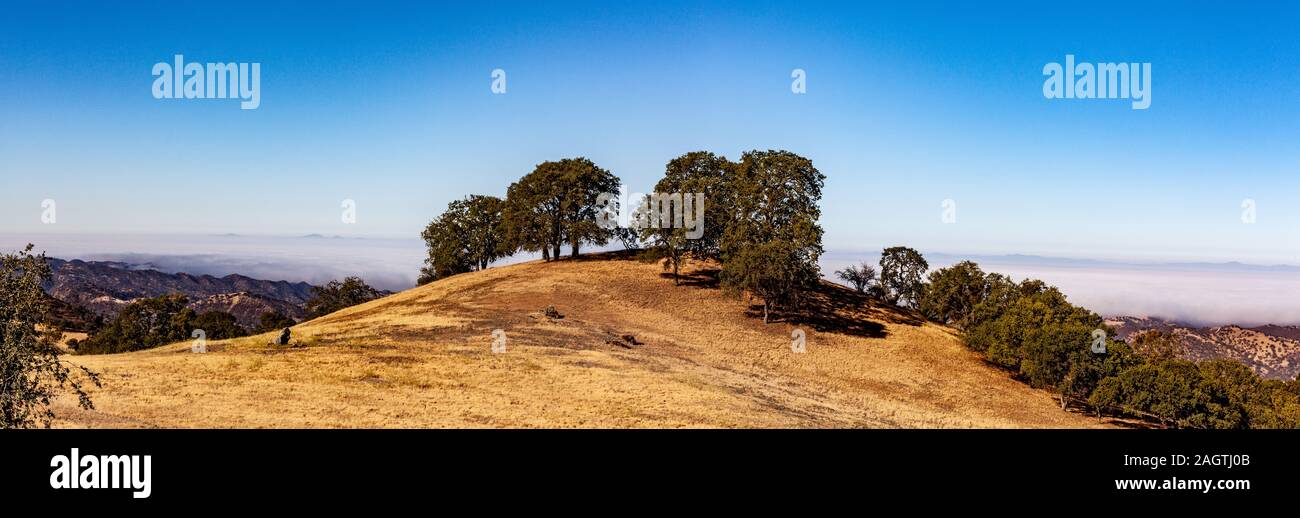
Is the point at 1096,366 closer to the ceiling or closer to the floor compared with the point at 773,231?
closer to the floor

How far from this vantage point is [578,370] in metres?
40.2

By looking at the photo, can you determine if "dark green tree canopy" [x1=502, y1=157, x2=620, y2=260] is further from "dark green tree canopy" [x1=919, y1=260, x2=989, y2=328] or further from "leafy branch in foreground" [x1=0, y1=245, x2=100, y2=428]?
"leafy branch in foreground" [x1=0, y1=245, x2=100, y2=428]

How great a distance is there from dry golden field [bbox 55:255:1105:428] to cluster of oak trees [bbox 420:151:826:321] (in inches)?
205

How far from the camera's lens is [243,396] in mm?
29281

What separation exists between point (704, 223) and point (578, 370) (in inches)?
1641

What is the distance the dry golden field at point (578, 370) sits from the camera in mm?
28188

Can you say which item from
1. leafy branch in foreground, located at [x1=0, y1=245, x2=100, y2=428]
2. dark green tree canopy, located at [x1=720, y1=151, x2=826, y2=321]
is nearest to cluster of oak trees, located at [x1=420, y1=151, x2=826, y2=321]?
dark green tree canopy, located at [x1=720, y1=151, x2=826, y2=321]

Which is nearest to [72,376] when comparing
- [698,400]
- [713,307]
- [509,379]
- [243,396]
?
[243,396]

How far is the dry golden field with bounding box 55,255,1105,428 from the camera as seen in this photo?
28188mm

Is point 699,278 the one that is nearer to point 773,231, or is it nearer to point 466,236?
point 773,231

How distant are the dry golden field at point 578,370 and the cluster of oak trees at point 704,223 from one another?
5.20 m

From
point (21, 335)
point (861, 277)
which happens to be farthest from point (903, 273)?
point (21, 335)

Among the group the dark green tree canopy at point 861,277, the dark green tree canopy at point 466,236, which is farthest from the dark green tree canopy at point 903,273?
the dark green tree canopy at point 466,236
